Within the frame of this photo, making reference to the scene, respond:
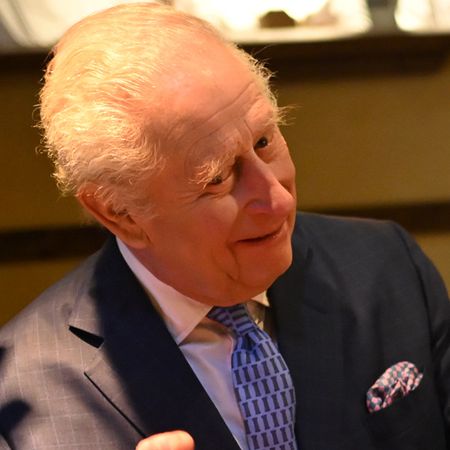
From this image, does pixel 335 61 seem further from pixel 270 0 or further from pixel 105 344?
pixel 105 344

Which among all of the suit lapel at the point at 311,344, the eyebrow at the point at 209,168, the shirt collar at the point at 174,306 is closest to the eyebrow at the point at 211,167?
the eyebrow at the point at 209,168

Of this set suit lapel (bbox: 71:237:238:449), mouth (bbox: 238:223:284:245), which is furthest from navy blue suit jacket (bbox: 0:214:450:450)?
mouth (bbox: 238:223:284:245)

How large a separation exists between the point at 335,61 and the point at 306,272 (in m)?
0.91

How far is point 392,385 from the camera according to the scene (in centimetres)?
164

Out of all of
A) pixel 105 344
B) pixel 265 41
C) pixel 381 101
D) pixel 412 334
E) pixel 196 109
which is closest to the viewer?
pixel 196 109

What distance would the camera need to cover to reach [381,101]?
8.20 ft

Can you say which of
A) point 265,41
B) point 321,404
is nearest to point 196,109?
point 321,404

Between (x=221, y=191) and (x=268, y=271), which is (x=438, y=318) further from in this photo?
(x=221, y=191)

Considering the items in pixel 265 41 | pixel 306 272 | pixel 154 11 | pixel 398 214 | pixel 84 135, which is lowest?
pixel 398 214

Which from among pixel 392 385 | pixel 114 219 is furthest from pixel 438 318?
pixel 114 219

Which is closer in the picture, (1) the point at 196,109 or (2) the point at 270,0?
(1) the point at 196,109

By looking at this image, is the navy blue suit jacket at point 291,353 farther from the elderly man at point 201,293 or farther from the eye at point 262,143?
the eye at point 262,143

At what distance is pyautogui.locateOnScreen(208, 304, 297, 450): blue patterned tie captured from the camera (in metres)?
1.52

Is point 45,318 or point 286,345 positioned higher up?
point 45,318
